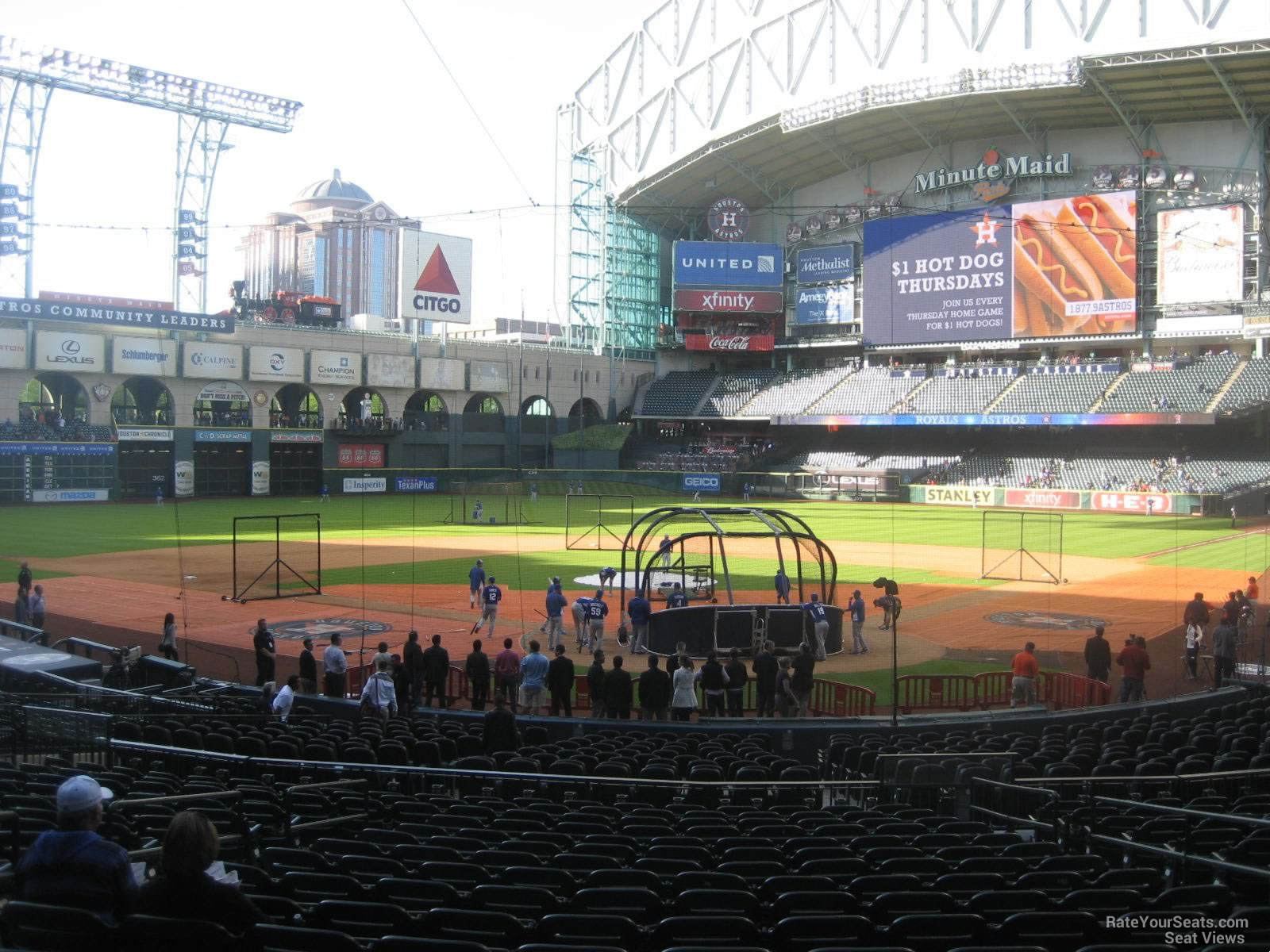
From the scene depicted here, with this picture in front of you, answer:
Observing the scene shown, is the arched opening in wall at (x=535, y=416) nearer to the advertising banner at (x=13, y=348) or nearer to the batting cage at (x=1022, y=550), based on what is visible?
the advertising banner at (x=13, y=348)

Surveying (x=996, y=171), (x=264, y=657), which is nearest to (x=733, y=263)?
(x=996, y=171)

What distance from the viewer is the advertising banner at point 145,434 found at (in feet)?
215

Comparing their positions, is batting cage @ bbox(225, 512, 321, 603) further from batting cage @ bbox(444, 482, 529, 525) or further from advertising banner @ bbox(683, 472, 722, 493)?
advertising banner @ bbox(683, 472, 722, 493)

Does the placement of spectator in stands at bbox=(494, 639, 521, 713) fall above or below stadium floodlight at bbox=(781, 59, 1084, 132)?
below

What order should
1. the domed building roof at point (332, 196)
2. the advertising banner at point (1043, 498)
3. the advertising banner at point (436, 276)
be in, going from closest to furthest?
the advertising banner at point (1043, 498) → the advertising banner at point (436, 276) → the domed building roof at point (332, 196)

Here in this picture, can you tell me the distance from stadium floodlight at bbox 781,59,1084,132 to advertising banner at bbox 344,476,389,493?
1488 inches

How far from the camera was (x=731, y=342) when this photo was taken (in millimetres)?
90812

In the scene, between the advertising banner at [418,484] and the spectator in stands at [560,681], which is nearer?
the spectator in stands at [560,681]

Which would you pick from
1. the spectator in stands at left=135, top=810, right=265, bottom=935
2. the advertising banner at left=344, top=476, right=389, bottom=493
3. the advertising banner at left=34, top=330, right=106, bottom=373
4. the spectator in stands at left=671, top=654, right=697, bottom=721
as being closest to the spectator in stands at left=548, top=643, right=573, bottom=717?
the spectator in stands at left=671, top=654, right=697, bottom=721

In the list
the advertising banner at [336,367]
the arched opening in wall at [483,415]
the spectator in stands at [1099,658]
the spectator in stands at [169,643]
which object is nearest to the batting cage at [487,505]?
the arched opening in wall at [483,415]

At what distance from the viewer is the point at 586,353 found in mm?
92500

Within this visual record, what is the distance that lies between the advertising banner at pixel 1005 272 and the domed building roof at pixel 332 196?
5124 inches

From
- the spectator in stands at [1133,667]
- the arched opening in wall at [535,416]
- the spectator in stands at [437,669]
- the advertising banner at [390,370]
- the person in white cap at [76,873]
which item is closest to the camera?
the person in white cap at [76,873]

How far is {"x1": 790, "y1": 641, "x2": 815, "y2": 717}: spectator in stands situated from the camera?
1828cm
